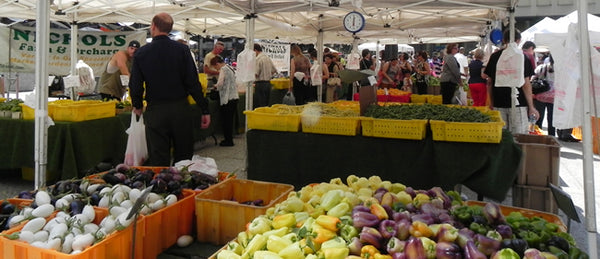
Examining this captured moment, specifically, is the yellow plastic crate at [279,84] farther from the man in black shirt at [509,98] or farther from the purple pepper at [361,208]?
the purple pepper at [361,208]

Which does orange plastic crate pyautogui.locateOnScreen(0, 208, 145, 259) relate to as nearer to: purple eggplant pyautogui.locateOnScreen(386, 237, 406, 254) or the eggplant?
purple eggplant pyautogui.locateOnScreen(386, 237, 406, 254)

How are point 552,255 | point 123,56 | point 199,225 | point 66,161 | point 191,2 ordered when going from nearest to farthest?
point 552,255, point 199,225, point 66,161, point 123,56, point 191,2

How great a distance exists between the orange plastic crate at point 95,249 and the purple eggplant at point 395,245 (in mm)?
1248

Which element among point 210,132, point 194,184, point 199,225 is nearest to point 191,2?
point 210,132

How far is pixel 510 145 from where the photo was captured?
3.97m

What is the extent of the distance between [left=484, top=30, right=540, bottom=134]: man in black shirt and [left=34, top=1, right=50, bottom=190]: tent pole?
477cm

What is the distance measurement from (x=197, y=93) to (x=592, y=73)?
9.83ft

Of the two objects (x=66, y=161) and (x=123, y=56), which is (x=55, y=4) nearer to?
(x=123, y=56)

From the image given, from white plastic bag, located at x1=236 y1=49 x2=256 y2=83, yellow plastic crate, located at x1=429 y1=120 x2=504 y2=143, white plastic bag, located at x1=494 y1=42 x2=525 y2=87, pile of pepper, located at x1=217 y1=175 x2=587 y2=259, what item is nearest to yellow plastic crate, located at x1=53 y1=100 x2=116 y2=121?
white plastic bag, located at x1=236 y1=49 x2=256 y2=83

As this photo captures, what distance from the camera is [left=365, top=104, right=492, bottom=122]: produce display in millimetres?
4070

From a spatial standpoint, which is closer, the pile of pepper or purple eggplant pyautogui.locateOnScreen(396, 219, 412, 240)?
the pile of pepper

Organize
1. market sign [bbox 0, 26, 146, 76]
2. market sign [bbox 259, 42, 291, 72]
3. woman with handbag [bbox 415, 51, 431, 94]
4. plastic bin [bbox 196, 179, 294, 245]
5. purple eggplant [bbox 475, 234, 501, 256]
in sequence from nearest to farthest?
purple eggplant [bbox 475, 234, 501, 256], plastic bin [bbox 196, 179, 294, 245], market sign [bbox 0, 26, 146, 76], woman with handbag [bbox 415, 51, 431, 94], market sign [bbox 259, 42, 291, 72]

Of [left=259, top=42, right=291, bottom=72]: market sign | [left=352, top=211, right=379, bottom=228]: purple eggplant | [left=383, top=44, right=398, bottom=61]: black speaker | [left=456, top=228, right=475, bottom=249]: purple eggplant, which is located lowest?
[left=456, top=228, right=475, bottom=249]: purple eggplant

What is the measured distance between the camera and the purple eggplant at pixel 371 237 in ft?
6.48
